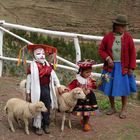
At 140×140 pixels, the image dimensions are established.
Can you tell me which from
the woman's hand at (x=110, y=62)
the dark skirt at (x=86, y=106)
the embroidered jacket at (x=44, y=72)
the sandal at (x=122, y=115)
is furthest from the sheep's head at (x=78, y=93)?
the sandal at (x=122, y=115)

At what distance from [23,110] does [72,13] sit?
16491 mm

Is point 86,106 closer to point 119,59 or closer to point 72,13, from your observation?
point 119,59

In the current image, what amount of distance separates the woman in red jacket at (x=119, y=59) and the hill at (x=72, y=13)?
1470 centimetres

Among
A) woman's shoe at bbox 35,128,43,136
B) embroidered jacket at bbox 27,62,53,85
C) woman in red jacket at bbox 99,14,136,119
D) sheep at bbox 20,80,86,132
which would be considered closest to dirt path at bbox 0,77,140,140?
woman's shoe at bbox 35,128,43,136

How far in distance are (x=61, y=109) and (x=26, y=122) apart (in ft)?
1.53

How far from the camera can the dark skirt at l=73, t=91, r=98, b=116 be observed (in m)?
6.10

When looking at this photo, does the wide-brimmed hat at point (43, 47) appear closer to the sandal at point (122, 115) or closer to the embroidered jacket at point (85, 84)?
the embroidered jacket at point (85, 84)

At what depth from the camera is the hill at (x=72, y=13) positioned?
21.4 metres

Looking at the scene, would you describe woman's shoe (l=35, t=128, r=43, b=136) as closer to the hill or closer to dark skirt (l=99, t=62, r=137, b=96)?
dark skirt (l=99, t=62, r=137, b=96)

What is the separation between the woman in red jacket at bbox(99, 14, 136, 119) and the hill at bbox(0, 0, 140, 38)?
579 inches

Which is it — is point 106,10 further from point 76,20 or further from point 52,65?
point 52,65

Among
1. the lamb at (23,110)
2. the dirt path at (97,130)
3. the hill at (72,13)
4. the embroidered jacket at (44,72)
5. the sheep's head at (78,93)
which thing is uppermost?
the hill at (72,13)

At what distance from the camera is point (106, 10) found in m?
22.1

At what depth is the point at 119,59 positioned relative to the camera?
6.48 m
